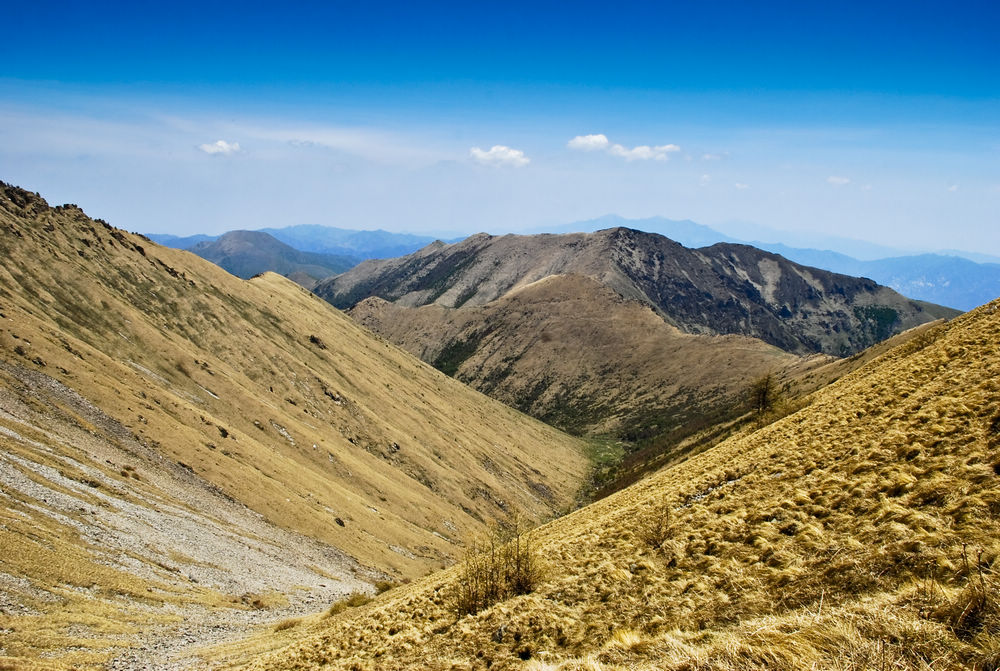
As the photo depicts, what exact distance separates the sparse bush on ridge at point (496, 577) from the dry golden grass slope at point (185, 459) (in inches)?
645

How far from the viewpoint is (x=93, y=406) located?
49.7 meters

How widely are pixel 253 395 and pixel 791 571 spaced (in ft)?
247

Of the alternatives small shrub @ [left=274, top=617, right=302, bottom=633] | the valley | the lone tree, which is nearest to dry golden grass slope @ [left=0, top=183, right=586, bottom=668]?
the valley

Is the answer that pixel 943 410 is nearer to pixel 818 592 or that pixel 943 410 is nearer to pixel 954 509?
pixel 954 509

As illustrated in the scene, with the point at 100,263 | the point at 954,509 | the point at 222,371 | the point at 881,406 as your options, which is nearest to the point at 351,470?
the point at 222,371

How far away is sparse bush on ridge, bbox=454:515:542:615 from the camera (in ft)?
59.6

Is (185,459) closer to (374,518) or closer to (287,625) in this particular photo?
(374,518)

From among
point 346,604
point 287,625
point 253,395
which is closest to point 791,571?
point 346,604

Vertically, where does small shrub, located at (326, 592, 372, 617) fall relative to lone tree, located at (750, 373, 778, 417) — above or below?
below

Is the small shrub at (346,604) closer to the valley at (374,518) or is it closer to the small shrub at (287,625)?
the valley at (374,518)

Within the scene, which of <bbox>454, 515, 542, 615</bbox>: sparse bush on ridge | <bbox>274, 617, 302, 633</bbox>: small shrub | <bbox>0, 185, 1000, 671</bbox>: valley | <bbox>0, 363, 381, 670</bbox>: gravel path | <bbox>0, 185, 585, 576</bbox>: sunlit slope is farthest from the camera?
<bbox>0, 185, 585, 576</bbox>: sunlit slope

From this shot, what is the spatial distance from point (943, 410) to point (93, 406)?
209ft

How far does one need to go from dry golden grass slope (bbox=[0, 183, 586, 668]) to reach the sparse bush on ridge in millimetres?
16384

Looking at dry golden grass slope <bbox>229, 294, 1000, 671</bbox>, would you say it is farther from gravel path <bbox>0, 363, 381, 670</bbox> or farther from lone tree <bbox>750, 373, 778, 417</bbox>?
lone tree <bbox>750, 373, 778, 417</bbox>
